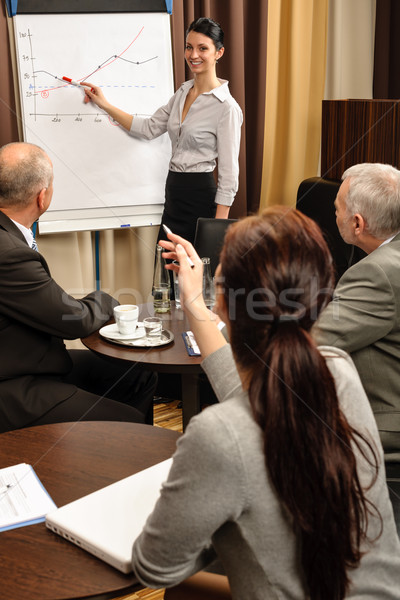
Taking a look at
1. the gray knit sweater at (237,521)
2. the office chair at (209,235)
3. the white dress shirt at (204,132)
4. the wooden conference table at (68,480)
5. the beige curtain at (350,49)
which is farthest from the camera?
the beige curtain at (350,49)

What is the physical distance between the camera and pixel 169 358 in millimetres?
1953

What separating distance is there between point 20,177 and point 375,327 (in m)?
1.18

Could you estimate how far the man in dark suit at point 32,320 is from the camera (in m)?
1.90

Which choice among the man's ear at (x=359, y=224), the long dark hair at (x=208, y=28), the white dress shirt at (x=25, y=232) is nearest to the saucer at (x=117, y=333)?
the white dress shirt at (x=25, y=232)

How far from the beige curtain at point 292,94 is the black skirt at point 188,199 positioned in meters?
0.69

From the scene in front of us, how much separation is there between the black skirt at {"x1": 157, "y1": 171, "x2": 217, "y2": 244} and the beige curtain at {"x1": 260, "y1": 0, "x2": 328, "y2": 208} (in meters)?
0.69

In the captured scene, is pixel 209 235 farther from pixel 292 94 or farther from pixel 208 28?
pixel 292 94

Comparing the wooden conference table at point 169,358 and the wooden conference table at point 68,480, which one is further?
the wooden conference table at point 169,358

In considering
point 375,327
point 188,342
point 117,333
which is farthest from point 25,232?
point 375,327

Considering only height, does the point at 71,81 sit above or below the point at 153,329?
above

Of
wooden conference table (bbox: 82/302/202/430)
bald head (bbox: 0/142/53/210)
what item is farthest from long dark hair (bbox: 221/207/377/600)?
bald head (bbox: 0/142/53/210)

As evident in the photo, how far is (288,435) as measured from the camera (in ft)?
2.83

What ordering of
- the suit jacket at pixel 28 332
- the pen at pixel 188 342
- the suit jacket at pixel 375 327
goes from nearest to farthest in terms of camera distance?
the suit jacket at pixel 375 327 < the suit jacket at pixel 28 332 < the pen at pixel 188 342

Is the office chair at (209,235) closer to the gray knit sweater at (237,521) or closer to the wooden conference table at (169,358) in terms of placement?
the wooden conference table at (169,358)
